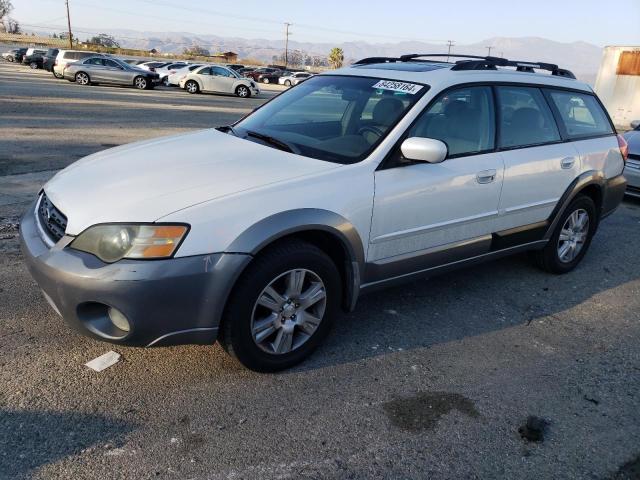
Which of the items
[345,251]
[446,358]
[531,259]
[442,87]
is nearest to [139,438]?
[345,251]

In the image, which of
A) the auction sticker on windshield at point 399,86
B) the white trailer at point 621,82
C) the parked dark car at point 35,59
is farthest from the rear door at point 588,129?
the parked dark car at point 35,59

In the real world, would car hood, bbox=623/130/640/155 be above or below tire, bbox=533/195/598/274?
above

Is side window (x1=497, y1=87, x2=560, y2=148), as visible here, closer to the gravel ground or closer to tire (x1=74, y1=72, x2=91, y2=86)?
the gravel ground

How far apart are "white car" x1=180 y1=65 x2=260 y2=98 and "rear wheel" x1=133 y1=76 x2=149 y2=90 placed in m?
1.76

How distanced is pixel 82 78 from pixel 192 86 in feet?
16.9

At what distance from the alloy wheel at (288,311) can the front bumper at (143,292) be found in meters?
0.29

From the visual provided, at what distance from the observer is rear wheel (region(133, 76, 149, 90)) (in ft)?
87.1

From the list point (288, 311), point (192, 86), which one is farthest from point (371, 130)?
point (192, 86)

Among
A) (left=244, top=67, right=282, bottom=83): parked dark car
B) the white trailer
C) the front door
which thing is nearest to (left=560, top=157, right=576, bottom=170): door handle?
the front door

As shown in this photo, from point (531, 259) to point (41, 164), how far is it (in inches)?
267

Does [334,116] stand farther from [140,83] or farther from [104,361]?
[140,83]

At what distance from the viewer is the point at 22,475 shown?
2295 mm

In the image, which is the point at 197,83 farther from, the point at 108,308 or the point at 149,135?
the point at 108,308

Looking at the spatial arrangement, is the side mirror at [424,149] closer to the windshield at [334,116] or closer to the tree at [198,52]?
the windshield at [334,116]
